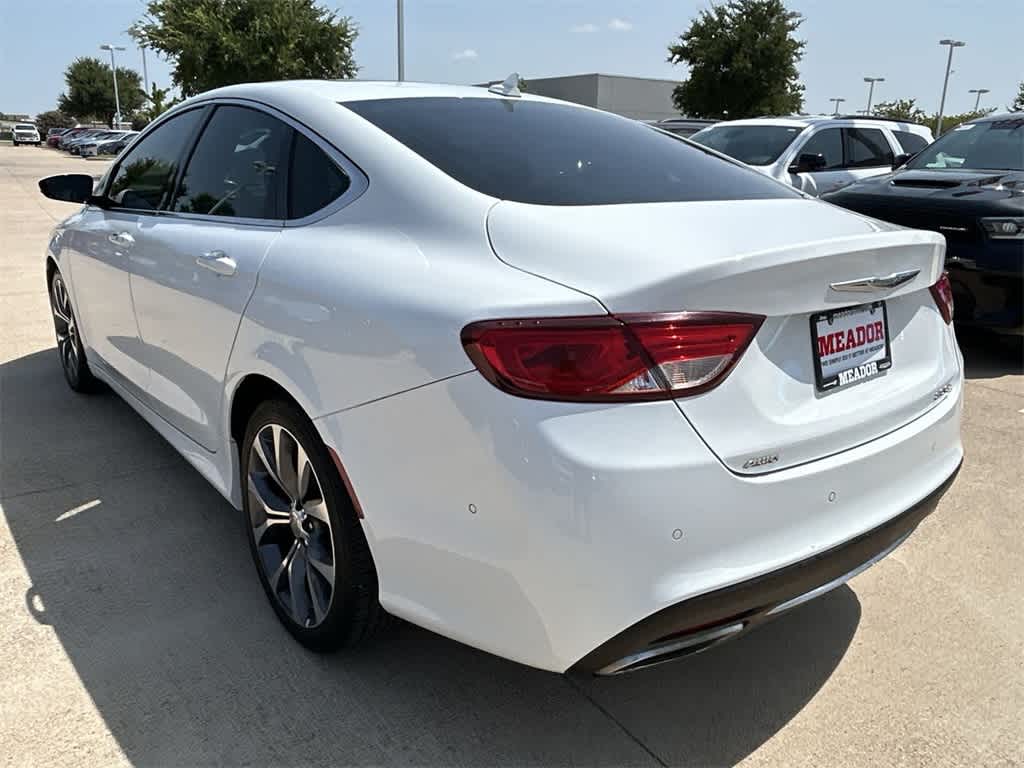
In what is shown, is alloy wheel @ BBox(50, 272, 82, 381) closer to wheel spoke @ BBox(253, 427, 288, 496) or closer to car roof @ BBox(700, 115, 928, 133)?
wheel spoke @ BBox(253, 427, 288, 496)

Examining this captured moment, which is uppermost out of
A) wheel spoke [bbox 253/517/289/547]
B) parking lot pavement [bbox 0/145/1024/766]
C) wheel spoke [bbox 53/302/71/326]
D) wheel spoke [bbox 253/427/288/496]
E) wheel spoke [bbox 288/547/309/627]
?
wheel spoke [bbox 253/427/288/496]

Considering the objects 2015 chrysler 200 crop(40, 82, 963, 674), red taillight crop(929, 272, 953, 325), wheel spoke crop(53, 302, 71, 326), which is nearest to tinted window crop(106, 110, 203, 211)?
2015 chrysler 200 crop(40, 82, 963, 674)

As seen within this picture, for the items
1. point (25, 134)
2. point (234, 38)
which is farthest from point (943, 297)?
point (25, 134)

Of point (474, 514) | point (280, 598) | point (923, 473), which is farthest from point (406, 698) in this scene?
point (923, 473)

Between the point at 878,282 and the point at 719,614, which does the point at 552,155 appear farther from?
the point at 719,614

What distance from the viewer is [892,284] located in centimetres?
205

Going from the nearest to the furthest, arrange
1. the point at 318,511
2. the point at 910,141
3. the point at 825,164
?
the point at 318,511 → the point at 825,164 → the point at 910,141

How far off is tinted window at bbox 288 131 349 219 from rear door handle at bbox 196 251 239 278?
238mm

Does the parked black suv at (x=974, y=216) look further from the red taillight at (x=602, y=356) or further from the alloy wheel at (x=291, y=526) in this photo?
the alloy wheel at (x=291, y=526)

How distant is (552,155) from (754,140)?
24.6 feet

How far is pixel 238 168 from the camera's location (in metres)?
2.85

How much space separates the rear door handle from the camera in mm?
2537

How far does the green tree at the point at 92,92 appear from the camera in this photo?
74.8 meters

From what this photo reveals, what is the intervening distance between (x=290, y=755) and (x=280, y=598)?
0.56 metres
